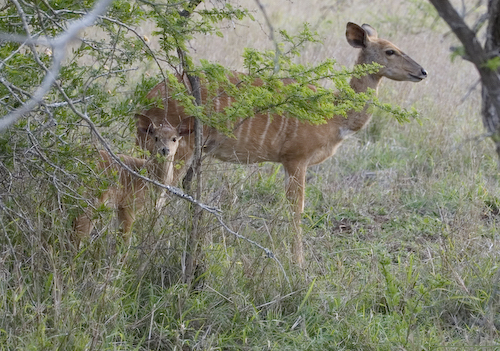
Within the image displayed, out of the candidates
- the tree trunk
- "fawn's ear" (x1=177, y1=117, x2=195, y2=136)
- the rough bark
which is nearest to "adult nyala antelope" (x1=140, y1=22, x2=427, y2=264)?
"fawn's ear" (x1=177, y1=117, x2=195, y2=136)

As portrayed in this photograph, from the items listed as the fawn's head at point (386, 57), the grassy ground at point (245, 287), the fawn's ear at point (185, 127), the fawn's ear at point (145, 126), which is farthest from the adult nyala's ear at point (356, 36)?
the fawn's ear at point (145, 126)

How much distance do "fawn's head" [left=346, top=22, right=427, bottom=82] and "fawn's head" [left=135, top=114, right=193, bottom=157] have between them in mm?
1881

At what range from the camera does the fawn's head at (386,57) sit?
18.9 feet

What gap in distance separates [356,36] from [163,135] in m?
2.18

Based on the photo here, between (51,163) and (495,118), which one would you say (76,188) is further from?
(495,118)

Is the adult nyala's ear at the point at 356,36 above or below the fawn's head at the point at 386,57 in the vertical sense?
above

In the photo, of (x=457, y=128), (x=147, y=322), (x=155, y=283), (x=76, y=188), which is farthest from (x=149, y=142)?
(x=457, y=128)

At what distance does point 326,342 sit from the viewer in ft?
11.4

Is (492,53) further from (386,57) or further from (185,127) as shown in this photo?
(386,57)

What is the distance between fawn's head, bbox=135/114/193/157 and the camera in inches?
180

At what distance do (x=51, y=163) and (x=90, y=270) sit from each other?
0.59 metres

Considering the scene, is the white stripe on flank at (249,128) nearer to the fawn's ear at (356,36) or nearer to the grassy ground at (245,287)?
the grassy ground at (245,287)

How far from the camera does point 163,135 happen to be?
4.63m

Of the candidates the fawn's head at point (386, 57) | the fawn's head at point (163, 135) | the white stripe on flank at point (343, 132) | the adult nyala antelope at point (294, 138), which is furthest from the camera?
the fawn's head at point (386, 57)
